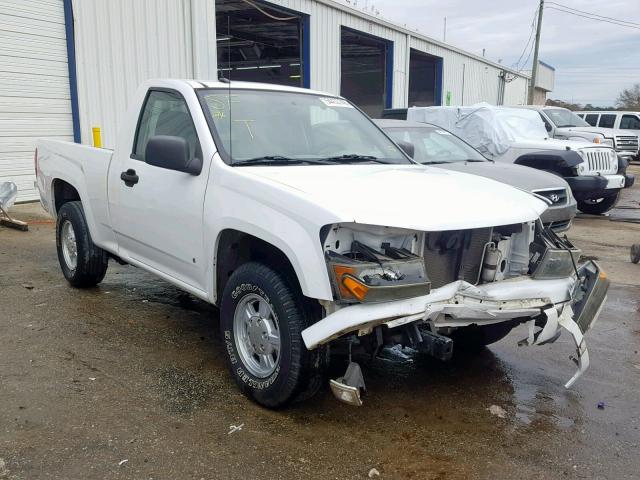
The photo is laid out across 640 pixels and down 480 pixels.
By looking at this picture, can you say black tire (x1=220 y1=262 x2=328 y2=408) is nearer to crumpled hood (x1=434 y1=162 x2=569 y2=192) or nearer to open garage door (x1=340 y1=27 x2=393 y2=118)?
crumpled hood (x1=434 y1=162 x2=569 y2=192)

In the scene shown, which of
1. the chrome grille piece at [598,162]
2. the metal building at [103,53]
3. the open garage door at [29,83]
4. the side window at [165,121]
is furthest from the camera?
the metal building at [103,53]

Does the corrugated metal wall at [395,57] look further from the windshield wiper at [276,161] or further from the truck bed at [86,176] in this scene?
the windshield wiper at [276,161]

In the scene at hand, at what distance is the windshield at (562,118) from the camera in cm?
1503

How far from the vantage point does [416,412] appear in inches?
143

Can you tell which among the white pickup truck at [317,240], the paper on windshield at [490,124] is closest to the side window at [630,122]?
the paper on windshield at [490,124]

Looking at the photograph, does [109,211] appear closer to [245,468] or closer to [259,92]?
[259,92]

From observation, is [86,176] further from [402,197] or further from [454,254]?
[454,254]

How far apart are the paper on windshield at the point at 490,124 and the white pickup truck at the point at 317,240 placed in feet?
21.7

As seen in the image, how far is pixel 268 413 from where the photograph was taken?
11.5 feet

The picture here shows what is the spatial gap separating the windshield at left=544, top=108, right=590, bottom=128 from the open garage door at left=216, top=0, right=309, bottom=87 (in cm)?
631

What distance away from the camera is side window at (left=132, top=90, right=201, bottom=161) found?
422 centimetres

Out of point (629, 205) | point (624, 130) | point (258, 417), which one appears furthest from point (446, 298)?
point (624, 130)

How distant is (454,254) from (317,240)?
0.86 metres

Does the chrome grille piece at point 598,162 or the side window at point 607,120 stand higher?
the side window at point 607,120
